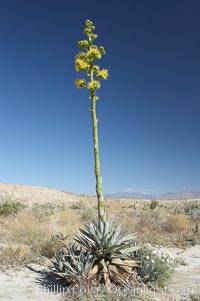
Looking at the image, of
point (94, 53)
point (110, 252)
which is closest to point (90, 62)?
point (94, 53)

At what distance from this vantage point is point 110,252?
6.19 m

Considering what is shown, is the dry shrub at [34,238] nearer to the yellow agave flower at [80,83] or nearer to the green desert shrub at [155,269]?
the green desert shrub at [155,269]

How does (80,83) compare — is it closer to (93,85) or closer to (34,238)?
(93,85)

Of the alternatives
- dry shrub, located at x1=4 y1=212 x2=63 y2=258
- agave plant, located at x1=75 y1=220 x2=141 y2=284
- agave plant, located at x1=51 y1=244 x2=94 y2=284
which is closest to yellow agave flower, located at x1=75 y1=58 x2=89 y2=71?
agave plant, located at x1=75 y1=220 x2=141 y2=284

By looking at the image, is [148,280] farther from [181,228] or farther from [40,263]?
[181,228]

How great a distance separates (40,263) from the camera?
25.4 feet

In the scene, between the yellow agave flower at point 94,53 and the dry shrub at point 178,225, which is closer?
the yellow agave flower at point 94,53

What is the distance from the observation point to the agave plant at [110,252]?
5.98 m

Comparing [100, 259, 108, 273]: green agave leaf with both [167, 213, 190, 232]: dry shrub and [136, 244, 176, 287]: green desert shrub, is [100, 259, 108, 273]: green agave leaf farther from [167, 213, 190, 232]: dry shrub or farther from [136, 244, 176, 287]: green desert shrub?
[167, 213, 190, 232]: dry shrub

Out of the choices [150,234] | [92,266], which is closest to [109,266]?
[92,266]

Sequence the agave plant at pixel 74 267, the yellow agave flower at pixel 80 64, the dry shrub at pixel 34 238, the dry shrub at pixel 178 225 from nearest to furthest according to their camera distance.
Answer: the agave plant at pixel 74 267
the yellow agave flower at pixel 80 64
the dry shrub at pixel 34 238
the dry shrub at pixel 178 225

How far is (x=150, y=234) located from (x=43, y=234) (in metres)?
3.72

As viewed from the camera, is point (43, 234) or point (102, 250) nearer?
point (102, 250)

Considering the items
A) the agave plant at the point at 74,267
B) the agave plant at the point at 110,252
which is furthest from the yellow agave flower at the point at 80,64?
the agave plant at the point at 74,267
